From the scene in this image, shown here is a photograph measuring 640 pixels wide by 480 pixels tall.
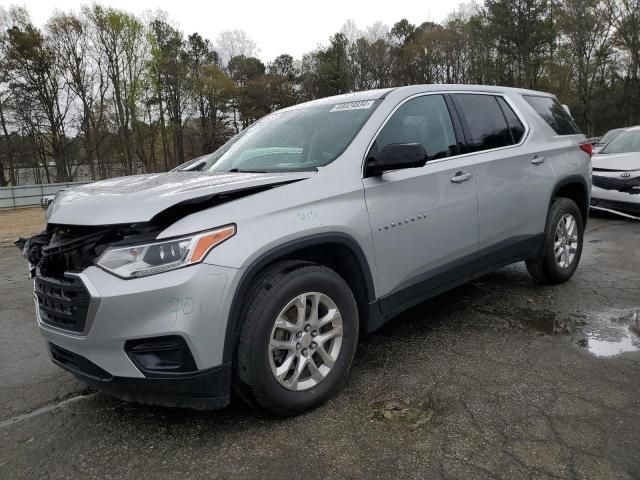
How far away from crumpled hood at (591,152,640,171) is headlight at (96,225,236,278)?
8.53 meters

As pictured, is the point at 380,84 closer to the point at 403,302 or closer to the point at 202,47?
the point at 202,47

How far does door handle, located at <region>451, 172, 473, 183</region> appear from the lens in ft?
11.5

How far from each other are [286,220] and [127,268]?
2.63ft

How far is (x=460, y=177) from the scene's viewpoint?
3.56 m

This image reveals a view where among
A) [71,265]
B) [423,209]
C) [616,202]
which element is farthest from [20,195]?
[423,209]

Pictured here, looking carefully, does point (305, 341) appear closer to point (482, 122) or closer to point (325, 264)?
point (325, 264)

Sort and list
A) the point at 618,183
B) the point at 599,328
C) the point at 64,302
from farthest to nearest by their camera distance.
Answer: the point at 618,183
the point at 599,328
the point at 64,302

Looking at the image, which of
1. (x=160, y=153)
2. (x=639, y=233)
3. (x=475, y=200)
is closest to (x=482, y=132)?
(x=475, y=200)

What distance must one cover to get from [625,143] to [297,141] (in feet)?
28.2

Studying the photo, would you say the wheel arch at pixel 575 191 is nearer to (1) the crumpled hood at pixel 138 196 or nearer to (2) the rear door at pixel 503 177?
(2) the rear door at pixel 503 177

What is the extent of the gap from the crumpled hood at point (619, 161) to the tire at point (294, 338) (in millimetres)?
7712

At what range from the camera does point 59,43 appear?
1433 inches

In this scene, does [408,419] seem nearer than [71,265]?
No

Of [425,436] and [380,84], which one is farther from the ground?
[380,84]
